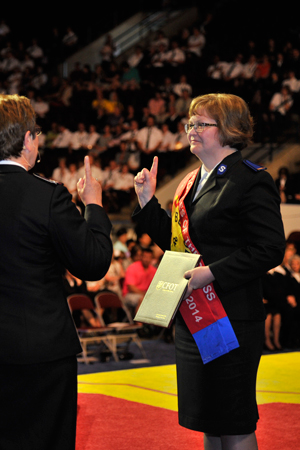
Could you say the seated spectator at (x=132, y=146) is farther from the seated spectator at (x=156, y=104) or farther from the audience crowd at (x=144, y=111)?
the seated spectator at (x=156, y=104)

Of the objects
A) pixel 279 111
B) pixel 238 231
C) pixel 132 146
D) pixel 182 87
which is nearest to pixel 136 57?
pixel 182 87

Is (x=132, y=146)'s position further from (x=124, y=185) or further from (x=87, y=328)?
(x=87, y=328)

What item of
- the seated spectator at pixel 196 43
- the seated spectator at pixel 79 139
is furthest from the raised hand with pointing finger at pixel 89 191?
the seated spectator at pixel 196 43

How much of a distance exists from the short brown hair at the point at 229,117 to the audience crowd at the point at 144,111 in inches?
218

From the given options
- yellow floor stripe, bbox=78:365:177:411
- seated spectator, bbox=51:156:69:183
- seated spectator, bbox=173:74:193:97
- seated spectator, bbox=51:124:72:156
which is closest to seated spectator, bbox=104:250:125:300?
yellow floor stripe, bbox=78:365:177:411

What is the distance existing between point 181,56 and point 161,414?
12314 mm

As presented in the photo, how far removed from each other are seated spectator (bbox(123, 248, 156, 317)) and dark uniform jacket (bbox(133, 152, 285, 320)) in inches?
220

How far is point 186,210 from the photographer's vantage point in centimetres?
Answer: 273

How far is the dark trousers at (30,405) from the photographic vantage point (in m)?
1.96

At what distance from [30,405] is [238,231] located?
116 centimetres

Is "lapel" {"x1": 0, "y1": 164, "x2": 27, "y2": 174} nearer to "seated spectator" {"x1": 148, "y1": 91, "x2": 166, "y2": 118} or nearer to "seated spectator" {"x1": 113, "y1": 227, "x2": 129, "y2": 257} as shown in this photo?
"seated spectator" {"x1": 113, "y1": 227, "x2": 129, "y2": 257}

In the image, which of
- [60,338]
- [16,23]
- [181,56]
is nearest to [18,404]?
[60,338]

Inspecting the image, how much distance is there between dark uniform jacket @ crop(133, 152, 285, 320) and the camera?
2465mm

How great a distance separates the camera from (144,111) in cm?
1313
